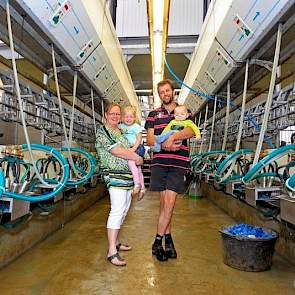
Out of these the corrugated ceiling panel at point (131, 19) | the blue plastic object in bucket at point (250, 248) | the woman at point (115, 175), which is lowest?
the blue plastic object in bucket at point (250, 248)

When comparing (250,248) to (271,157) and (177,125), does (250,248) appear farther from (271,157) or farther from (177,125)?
(177,125)

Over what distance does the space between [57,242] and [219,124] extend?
3.23 m

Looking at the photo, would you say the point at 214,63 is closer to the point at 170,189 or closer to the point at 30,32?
the point at 170,189

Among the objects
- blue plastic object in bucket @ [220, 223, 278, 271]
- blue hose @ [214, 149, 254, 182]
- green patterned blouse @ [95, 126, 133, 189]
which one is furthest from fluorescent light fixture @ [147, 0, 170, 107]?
blue plastic object in bucket @ [220, 223, 278, 271]

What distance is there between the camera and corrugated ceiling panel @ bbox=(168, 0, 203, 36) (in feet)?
16.3

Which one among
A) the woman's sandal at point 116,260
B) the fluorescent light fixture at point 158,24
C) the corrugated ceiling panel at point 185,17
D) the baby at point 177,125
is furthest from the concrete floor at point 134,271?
the corrugated ceiling panel at point 185,17

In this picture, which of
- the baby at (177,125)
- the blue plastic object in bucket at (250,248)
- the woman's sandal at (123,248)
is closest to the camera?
the blue plastic object in bucket at (250,248)

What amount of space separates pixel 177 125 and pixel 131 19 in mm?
3522

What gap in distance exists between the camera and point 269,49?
2.12 m

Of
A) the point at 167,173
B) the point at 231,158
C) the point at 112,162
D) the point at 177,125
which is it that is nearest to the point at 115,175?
the point at 112,162

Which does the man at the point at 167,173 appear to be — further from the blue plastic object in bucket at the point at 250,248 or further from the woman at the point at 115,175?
the blue plastic object in bucket at the point at 250,248

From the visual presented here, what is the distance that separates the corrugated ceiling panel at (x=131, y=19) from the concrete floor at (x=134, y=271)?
334 cm

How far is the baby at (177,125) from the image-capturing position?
210 cm

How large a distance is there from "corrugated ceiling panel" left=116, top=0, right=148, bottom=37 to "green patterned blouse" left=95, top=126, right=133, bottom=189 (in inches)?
131
